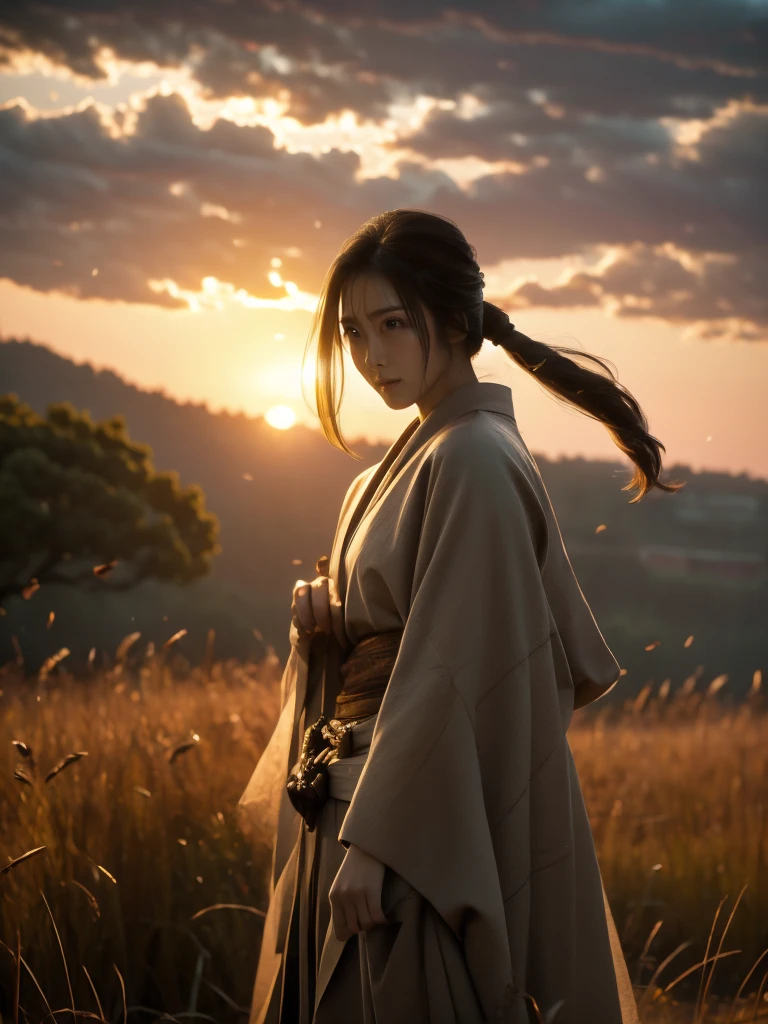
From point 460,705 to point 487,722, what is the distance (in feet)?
0.20

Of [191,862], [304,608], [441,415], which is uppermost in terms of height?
[441,415]

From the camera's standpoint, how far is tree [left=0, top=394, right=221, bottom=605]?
878 cm

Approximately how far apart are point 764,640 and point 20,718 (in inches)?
891

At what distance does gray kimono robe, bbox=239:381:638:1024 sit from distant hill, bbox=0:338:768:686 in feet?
15.1

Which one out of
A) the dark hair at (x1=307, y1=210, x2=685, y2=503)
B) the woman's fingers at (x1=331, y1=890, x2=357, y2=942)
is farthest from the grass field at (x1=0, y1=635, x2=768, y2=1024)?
the dark hair at (x1=307, y1=210, x2=685, y2=503)

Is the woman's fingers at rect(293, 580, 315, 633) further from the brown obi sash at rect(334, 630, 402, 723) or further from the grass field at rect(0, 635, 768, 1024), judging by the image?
the grass field at rect(0, 635, 768, 1024)

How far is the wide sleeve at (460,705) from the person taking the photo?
4.41 ft

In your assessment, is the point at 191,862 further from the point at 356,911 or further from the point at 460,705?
the point at 460,705

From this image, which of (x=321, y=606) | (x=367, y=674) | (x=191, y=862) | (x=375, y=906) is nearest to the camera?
(x=375, y=906)

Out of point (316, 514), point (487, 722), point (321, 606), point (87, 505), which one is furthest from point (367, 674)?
point (316, 514)

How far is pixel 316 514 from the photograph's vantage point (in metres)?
14.2

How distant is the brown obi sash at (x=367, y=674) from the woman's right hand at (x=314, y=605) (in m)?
0.08

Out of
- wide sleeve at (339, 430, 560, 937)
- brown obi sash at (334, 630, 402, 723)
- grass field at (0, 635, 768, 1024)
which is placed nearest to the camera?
wide sleeve at (339, 430, 560, 937)

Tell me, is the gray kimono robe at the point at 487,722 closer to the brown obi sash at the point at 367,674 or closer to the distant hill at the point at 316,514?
the brown obi sash at the point at 367,674
